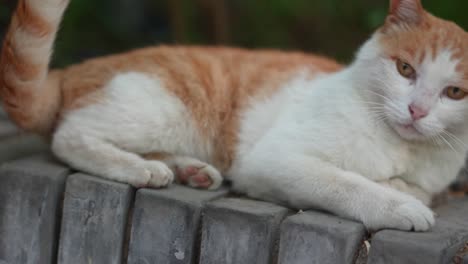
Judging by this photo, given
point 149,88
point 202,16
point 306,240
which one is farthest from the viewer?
point 202,16

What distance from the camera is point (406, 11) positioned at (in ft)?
6.57

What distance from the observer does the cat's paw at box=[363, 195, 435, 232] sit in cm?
169

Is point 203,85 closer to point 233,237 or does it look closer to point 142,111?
point 142,111

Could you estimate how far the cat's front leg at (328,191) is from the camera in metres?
1.71

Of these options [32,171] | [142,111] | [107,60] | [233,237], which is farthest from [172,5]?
[233,237]

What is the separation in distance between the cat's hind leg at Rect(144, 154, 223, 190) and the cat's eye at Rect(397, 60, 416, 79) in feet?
2.28

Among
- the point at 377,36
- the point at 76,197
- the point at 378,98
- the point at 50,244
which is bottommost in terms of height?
the point at 50,244

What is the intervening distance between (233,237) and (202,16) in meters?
2.71

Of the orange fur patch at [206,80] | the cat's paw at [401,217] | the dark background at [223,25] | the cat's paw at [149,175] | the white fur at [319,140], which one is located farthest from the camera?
the dark background at [223,25]

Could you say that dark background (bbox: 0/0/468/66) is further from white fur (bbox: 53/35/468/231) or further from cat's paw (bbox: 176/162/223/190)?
cat's paw (bbox: 176/162/223/190)

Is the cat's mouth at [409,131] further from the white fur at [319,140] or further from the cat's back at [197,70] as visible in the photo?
the cat's back at [197,70]

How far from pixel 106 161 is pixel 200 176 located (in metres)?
0.31

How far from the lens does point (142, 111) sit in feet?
7.18

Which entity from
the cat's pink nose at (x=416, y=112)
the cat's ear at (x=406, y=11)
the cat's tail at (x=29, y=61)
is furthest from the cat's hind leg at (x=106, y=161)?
the cat's ear at (x=406, y=11)
